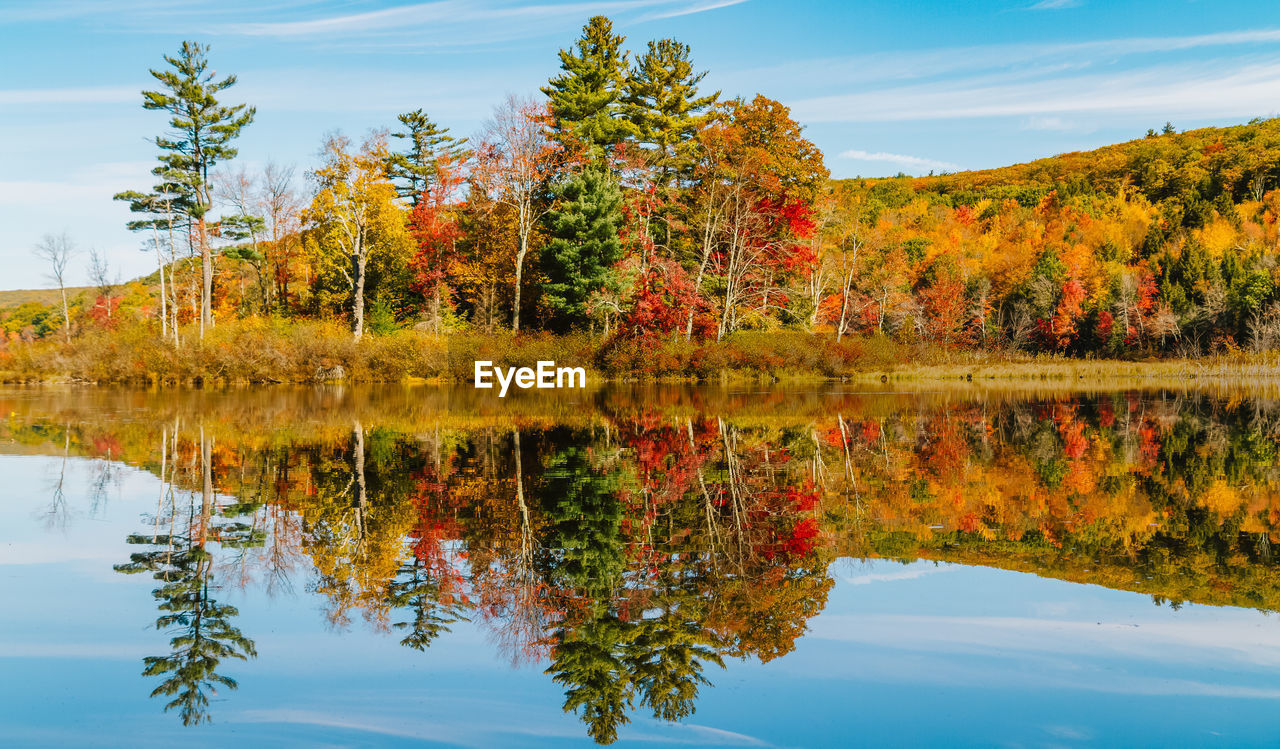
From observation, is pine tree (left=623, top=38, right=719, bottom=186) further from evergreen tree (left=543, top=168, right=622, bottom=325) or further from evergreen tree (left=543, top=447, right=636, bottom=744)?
evergreen tree (left=543, top=447, right=636, bottom=744)

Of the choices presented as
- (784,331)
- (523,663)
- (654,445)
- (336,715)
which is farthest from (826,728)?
(784,331)

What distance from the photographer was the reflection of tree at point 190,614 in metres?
4.87

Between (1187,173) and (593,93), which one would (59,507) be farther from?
(1187,173)

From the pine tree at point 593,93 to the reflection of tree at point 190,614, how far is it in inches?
1369

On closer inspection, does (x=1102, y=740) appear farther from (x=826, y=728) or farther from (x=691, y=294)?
(x=691, y=294)

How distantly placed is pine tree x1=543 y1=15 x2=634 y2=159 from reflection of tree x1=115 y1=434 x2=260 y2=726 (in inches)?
1369

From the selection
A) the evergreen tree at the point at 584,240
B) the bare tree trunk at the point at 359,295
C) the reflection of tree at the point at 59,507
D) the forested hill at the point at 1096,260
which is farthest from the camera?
the forested hill at the point at 1096,260

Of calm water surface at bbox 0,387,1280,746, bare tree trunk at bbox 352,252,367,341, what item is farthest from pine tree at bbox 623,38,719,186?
calm water surface at bbox 0,387,1280,746

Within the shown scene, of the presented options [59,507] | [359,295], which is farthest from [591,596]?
[359,295]

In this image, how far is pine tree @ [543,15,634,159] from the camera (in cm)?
4281

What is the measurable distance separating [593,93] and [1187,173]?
175 ft

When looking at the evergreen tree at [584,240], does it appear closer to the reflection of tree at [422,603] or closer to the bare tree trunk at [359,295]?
the bare tree trunk at [359,295]

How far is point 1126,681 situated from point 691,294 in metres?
33.6

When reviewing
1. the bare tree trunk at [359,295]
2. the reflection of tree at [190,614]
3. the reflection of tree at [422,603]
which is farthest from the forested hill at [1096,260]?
the reflection of tree at [422,603]
